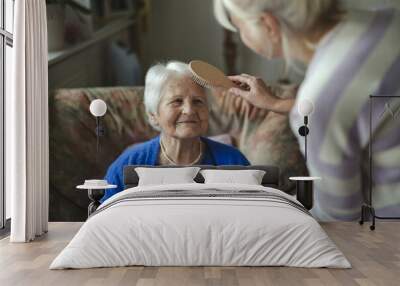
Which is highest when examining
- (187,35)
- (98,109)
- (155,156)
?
(187,35)

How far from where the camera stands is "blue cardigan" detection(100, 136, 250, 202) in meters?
7.87

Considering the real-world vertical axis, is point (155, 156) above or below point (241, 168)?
above

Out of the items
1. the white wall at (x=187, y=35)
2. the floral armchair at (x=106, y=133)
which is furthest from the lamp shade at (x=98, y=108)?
the white wall at (x=187, y=35)

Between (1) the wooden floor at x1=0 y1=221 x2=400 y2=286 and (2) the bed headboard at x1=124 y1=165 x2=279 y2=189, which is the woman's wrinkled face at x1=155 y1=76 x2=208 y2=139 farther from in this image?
(1) the wooden floor at x1=0 y1=221 x2=400 y2=286

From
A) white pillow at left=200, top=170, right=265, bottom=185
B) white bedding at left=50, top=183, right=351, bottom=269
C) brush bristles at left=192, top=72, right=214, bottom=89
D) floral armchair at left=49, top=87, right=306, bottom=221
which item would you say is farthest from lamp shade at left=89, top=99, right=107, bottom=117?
white bedding at left=50, top=183, right=351, bottom=269

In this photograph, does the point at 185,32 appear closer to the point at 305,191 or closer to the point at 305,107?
the point at 305,107

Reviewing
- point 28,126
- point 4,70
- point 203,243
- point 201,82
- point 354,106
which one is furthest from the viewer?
point 201,82

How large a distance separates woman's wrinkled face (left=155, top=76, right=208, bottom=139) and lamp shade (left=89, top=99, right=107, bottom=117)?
695 millimetres

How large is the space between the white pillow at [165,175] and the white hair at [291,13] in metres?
1.91

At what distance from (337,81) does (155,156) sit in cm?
242

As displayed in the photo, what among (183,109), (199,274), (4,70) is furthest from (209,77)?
(199,274)

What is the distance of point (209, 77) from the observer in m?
7.91

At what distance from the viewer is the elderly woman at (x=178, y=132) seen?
782 cm

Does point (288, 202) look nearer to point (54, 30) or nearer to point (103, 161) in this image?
point (103, 161)
